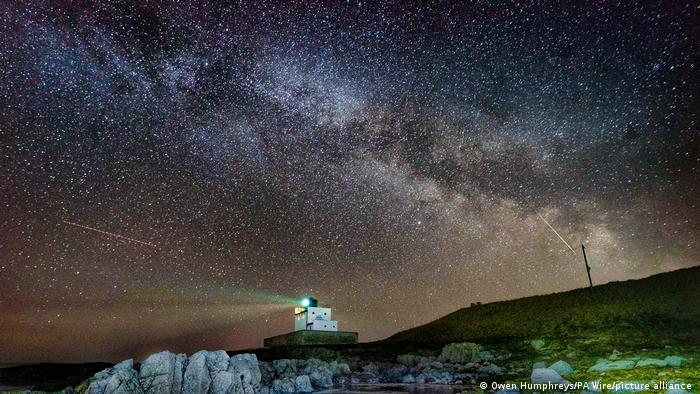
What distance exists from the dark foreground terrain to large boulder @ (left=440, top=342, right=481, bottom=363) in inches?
34.0

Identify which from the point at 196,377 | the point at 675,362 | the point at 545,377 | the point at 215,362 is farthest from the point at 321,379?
the point at 675,362

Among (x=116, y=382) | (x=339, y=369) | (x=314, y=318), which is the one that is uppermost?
(x=314, y=318)

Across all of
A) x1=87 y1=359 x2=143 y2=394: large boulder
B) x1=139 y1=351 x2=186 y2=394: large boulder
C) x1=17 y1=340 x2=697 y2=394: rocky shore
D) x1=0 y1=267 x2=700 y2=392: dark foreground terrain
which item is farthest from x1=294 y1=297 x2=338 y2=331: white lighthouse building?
x1=87 y1=359 x2=143 y2=394: large boulder

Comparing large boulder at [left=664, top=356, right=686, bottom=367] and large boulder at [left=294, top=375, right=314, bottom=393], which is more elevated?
large boulder at [left=664, top=356, right=686, bottom=367]

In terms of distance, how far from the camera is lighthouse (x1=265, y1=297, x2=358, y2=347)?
3145 inches

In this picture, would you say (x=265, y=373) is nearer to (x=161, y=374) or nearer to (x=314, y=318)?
(x=161, y=374)

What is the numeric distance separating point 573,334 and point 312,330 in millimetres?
48138

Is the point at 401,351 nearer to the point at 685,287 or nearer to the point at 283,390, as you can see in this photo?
the point at 283,390

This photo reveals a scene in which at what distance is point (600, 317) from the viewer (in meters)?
61.5

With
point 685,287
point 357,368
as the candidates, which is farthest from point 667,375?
point 685,287

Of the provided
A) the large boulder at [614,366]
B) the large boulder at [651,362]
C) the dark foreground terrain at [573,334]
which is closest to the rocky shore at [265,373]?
the dark foreground terrain at [573,334]

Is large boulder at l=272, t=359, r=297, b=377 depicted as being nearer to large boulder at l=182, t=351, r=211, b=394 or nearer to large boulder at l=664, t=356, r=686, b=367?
large boulder at l=182, t=351, r=211, b=394

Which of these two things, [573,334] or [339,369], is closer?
[339,369]

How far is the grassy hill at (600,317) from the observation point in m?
52.0
